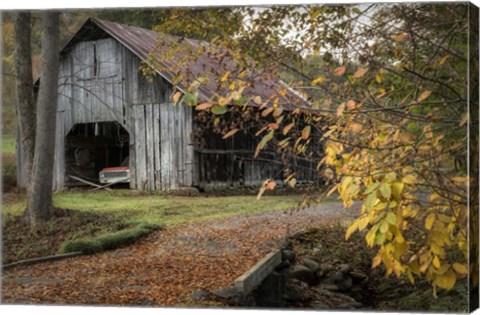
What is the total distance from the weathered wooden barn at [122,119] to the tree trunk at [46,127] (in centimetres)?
6

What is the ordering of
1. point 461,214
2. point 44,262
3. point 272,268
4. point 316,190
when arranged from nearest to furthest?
point 461,214, point 316,190, point 272,268, point 44,262

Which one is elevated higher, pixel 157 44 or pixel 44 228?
pixel 157 44

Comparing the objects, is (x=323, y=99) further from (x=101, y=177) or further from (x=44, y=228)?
(x=44, y=228)

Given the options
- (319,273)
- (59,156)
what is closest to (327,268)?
(319,273)

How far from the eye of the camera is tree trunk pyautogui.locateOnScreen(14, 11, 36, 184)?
5.58 m

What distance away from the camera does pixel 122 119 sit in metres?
5.72

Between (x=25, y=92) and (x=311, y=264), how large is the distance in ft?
9.38

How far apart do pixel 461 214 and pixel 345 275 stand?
3.33 feet

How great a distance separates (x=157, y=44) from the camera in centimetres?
546

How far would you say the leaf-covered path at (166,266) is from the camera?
496 centimetres

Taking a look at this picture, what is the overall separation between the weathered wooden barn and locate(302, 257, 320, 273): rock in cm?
92

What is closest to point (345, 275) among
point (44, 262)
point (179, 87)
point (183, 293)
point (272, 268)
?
point (272, 268)

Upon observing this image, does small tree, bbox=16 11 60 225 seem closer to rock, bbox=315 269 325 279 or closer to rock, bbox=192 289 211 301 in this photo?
rock, bbox=192 289 211 301

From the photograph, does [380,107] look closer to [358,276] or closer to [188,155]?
[358,276]
